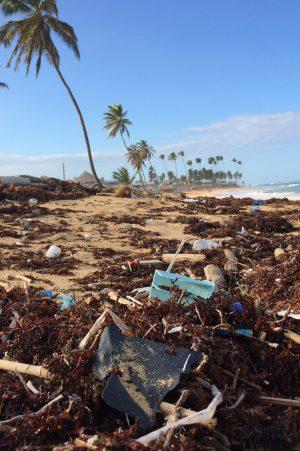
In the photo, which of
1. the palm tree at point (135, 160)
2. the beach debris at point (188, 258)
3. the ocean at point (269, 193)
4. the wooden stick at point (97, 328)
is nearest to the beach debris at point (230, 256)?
the beach debris at point (188, 258)

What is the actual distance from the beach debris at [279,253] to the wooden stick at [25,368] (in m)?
4.91

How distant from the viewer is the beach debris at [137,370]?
7.89 feet

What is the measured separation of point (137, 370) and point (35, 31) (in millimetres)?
26582

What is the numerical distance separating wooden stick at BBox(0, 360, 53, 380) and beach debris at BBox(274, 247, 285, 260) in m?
4.91

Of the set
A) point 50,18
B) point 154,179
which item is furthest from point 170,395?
point 154,179

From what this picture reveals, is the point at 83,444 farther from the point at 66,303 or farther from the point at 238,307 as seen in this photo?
the point at 66,303

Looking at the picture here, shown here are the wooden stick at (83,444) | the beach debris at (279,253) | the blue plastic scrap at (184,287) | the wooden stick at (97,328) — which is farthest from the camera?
the beach debris at (279,253)

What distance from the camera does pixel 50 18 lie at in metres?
25.7

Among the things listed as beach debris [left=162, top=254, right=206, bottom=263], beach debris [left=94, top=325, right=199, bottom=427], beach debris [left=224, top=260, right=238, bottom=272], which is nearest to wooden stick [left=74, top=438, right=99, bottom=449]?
beach debris [left=94, top=325, right=199, bottom=427]

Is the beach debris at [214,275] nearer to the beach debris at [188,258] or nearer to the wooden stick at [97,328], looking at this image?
the beach debris at [188,258]

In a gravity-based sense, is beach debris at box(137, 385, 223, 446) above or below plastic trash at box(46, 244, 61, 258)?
above

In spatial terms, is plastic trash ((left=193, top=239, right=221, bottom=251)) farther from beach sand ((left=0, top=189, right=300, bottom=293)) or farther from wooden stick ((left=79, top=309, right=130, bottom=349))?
wooden stick ((left=79, top=309, right=130, bottom=349))

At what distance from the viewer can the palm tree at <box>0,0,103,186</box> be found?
82.4 feet

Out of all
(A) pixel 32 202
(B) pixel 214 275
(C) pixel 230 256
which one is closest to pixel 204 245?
(C) pixel 230 256
